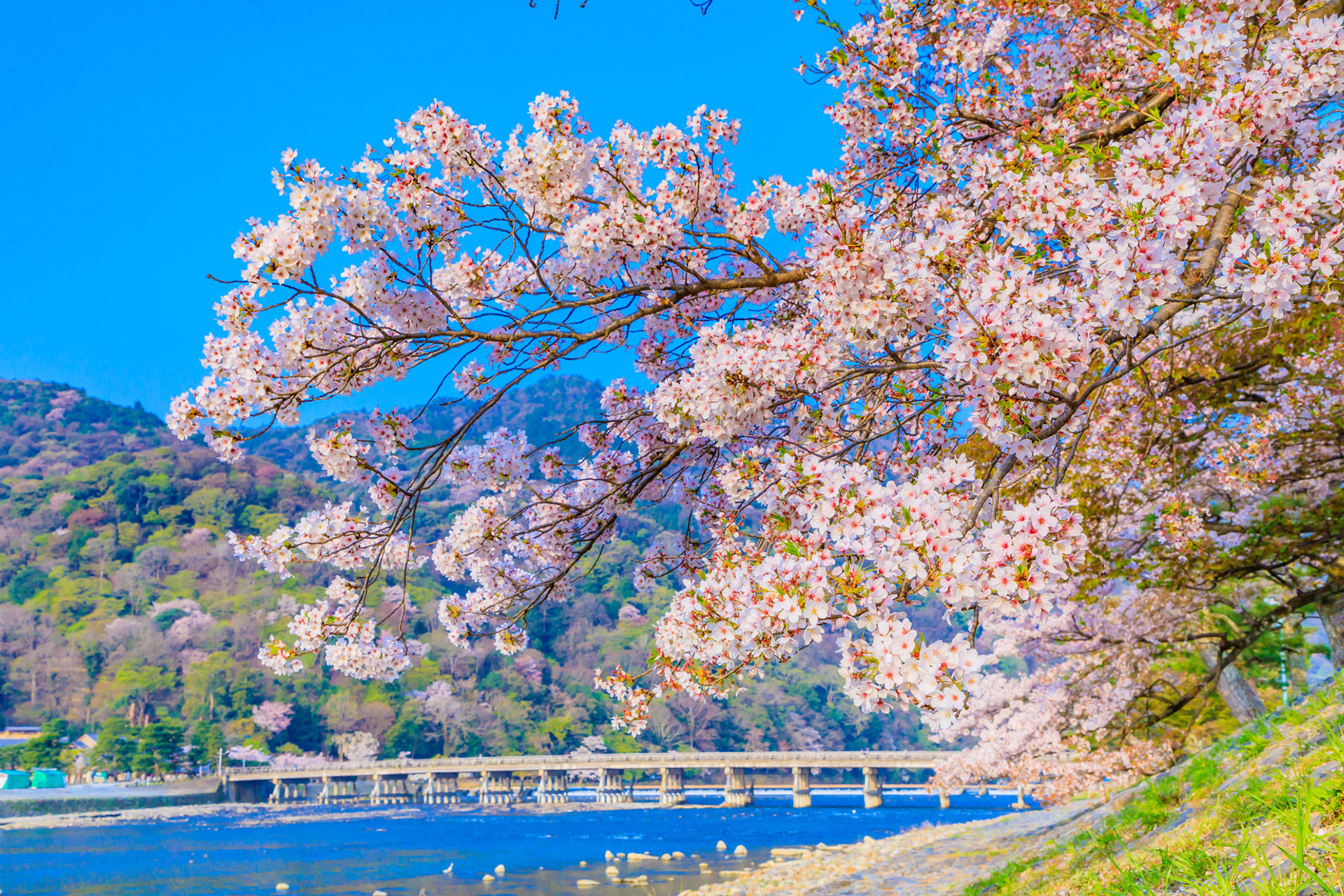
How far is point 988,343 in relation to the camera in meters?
2.93

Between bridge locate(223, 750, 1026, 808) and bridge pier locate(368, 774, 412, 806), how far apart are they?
10 cm

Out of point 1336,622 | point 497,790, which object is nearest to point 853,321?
point 1336,622

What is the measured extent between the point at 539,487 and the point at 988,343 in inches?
161

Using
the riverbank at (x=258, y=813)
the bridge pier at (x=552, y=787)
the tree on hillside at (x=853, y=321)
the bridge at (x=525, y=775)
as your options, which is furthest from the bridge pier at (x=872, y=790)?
the tree on hillside at (x=853, y=321)

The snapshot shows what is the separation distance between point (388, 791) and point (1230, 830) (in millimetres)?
75878

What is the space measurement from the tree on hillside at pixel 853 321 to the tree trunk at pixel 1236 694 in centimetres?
738

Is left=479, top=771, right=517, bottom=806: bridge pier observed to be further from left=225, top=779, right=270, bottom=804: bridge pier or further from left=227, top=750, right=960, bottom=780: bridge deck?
left=225, top=779, right=270, bottom=804: bridge pier

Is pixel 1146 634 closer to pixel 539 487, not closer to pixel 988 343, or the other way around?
pixel 539 487

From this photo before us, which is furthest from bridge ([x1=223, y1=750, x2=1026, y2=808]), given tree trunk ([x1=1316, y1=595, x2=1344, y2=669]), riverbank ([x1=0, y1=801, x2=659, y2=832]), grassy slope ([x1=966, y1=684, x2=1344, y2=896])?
grassy slope ([x1=966, y1=684, x2=1344, y2=896])

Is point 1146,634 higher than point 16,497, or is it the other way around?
point 16,497

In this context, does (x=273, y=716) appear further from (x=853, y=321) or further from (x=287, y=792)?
(x=853, y=321)

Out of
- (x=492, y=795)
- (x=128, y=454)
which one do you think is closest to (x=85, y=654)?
(x=492, y=795)

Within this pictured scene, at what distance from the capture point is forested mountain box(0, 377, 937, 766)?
63.7 meters

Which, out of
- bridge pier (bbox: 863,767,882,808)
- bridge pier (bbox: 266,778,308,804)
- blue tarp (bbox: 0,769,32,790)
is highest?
blue tarp (bbox: 0,769,32,790)
